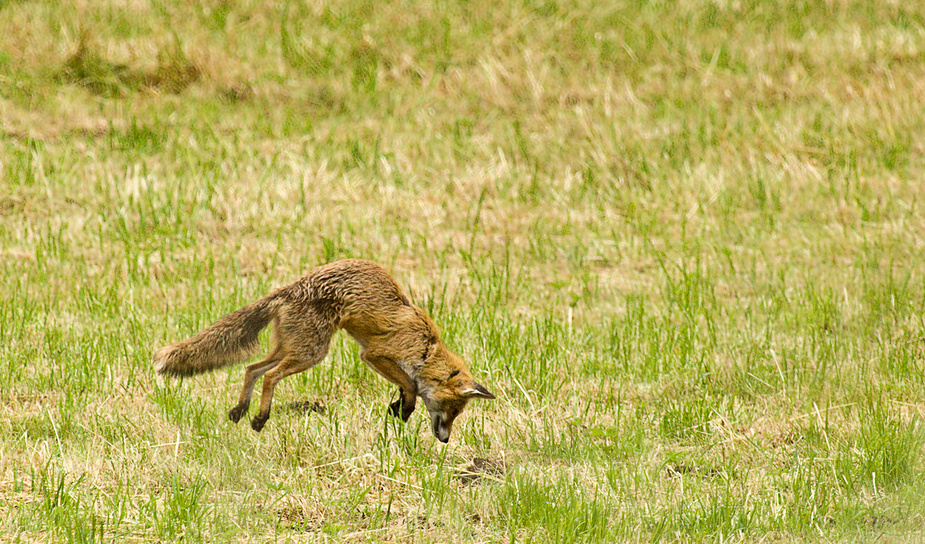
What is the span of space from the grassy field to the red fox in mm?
295

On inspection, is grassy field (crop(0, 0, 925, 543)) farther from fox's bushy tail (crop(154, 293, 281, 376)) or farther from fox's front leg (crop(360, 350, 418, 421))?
fox's bushy tail (crop(154, 293, 281, 376))

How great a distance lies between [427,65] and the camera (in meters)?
13.6

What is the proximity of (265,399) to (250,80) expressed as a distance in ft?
28.8

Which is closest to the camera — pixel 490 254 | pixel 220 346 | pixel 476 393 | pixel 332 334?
pixel 476 393

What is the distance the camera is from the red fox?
16.5ft

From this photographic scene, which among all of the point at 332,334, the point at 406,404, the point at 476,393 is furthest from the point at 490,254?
the point at 476,393

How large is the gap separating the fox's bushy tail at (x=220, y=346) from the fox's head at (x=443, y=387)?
0.83 meters

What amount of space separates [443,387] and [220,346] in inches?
44.1

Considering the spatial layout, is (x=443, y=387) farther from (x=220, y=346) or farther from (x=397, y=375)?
(x=220, y=346)

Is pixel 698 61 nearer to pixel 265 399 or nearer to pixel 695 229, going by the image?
pixel 695 229

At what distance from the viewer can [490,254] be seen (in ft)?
29.0

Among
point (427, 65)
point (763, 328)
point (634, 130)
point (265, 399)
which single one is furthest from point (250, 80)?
point (265, 399)

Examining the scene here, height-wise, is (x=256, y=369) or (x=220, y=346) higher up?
(x=220, y=346)

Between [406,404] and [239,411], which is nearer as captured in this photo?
[239,411]
